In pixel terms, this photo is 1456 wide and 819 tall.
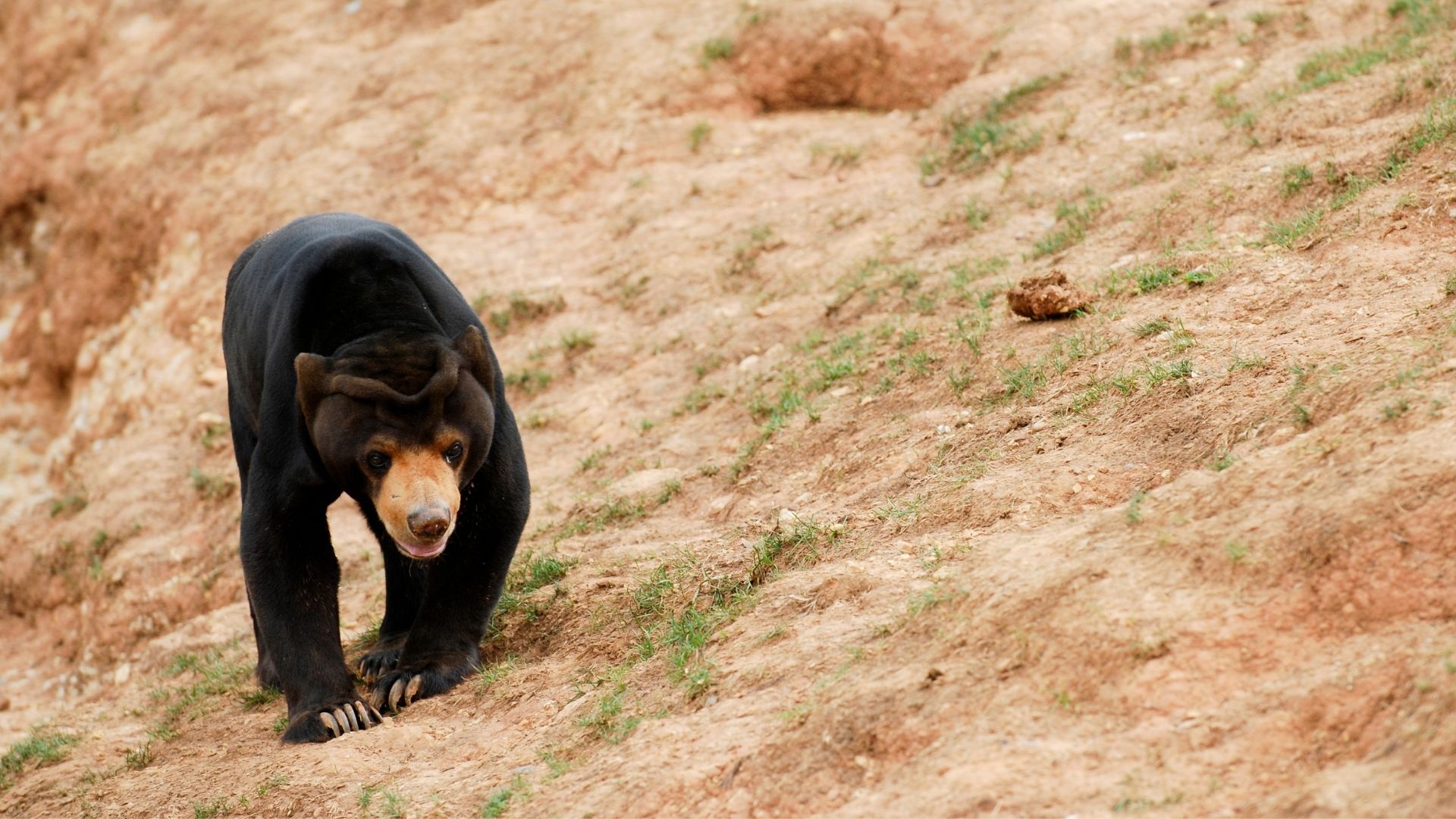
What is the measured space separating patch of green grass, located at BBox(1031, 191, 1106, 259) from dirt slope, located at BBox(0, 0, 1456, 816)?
0.04 meters

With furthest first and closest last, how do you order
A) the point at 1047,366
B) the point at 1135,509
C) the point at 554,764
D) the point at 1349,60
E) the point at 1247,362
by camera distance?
the point at 1349,60, the point at 1047,366, the point at 1247,362, the point at 554,764, the point at 1135,509

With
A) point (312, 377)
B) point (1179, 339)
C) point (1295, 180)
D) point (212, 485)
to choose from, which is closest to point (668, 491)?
point (312, 377)

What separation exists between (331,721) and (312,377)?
1132 mm

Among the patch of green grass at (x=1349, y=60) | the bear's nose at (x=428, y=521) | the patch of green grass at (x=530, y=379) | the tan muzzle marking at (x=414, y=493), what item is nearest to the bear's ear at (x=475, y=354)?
the tan muzzle marking at (x=414, y=493)

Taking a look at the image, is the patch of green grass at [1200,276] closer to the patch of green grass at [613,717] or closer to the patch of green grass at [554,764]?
the patch of green grass at [613,717]

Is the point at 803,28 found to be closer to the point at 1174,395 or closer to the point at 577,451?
the point at 577,451

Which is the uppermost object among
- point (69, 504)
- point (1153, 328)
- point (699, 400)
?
point (1153, 328)

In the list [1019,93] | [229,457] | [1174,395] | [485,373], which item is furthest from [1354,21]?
[229,457]

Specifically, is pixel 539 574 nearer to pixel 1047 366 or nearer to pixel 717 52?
pixel 1047 366

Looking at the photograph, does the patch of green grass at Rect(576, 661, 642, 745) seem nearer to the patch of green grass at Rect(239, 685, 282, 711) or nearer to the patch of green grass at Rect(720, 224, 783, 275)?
the patch of green grass at Rect(239, 685, 282, 711)

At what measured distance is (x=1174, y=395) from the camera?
4.69 metres

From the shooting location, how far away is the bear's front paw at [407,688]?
16.1 ft

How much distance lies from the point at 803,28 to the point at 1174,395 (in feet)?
19.4

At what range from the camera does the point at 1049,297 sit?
5.85 metres
